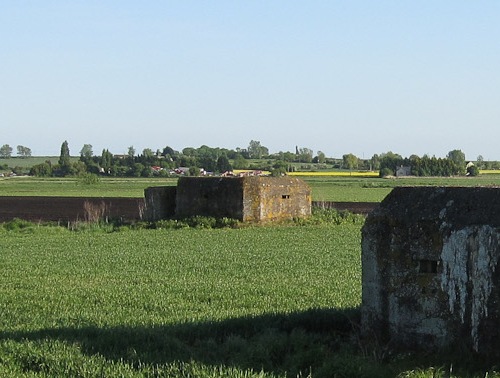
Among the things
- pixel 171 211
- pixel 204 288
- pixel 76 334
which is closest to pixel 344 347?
pixel 76 334

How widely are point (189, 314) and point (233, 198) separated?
20.8 meters

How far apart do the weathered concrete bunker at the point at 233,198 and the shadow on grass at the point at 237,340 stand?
21703mm

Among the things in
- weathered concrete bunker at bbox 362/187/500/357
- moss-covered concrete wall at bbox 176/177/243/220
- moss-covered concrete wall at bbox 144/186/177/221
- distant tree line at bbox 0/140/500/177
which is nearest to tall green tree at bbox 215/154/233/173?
distant tree line at bbox 0/140/500/177

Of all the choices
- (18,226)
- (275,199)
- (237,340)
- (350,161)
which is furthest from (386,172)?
(237,340)

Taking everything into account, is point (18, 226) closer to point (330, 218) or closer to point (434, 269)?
point (330, 218)

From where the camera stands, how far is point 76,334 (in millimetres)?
9883

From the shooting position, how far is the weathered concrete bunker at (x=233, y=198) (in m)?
32.6

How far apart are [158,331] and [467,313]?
3.59m

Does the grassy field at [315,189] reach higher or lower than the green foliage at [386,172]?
lower

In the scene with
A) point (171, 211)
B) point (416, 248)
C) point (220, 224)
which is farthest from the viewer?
point (171, 211)

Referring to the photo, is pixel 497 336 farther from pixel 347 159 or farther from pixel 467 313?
pixel 347 159

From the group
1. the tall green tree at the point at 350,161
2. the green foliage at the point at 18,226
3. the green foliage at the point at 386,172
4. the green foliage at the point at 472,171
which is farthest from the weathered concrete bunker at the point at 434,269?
the tall green tree at the point at 350,161

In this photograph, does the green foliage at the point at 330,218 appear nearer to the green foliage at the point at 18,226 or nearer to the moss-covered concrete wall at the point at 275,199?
the moss-covered concrete wall at the point at 275,199

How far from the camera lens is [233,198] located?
32.6 m
